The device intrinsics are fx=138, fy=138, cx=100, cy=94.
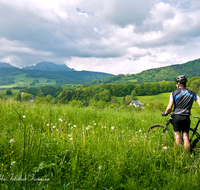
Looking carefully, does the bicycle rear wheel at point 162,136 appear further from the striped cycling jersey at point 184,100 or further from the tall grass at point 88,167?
the striped cycling jersey at point 184,100

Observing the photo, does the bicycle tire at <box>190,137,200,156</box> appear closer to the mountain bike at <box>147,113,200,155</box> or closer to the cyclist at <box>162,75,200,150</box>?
the mountain bike at <box>147,113,200,155</box>

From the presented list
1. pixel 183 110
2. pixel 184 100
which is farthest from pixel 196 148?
pixel 184 100

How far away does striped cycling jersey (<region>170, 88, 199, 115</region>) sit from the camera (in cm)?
446

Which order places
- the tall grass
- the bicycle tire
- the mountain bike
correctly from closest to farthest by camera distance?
the tall grass, the bicycle tire, the mountain bike

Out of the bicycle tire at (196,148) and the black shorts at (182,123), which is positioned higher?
the black shorts at (182,123)

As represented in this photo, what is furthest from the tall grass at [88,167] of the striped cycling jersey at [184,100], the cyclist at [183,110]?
the striped cycling jersey at [184,100]

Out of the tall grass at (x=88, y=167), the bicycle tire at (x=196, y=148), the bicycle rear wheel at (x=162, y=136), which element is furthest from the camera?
the bicycle rear wheel at (x=162, y=136)

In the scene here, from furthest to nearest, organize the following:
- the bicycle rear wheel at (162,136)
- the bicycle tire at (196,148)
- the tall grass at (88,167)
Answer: the bicycle rear wheel at (162,136) < the bicycle tire at (196,148) < the tall grass at (88,167)

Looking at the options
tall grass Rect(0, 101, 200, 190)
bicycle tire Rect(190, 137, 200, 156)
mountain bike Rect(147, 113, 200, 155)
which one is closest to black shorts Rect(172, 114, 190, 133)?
mountain bike Rect(147, 113, 200, 155)

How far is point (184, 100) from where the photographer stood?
449cm

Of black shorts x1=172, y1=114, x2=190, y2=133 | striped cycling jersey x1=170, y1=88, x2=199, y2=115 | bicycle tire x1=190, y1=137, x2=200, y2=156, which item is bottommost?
bicycle tire x1=190, y1=137, x2=200, y2=156

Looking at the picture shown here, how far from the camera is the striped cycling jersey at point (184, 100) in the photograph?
4457 mm

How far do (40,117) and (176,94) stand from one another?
613 centimetres

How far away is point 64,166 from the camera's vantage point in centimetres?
323
